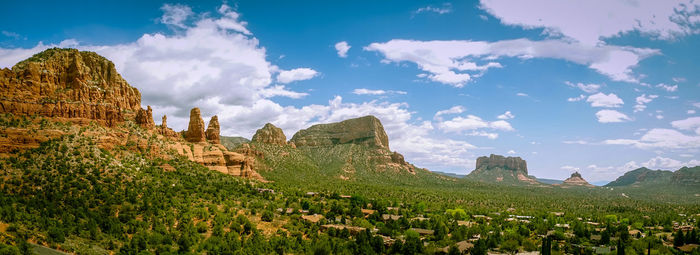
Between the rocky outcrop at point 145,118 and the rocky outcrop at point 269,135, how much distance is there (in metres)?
62.4

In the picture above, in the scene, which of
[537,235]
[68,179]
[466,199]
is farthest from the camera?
[466,199]

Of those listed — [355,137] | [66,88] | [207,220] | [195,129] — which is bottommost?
[207,220]

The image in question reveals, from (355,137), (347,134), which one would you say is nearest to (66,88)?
(355,137)

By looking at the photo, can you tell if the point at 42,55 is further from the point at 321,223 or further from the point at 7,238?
the point at 321,223

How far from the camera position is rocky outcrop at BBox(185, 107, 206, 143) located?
8062cm

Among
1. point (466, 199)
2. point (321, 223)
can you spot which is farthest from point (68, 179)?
point (466, 199)

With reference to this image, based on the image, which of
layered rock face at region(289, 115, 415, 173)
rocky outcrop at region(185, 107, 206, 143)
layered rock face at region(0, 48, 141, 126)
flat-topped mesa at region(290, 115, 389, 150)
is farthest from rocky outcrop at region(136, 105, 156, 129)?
flat-topped mesa at region(290, 115, 389, 150)

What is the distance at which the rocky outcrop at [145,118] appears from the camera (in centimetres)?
6519

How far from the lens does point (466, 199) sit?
95.8 meters

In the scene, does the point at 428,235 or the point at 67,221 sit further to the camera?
the point at 428,235

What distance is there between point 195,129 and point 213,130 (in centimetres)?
638

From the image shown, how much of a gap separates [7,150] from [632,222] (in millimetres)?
89567

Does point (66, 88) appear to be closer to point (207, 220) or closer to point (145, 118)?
point (145, 118)

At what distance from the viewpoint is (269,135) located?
5182 inches
